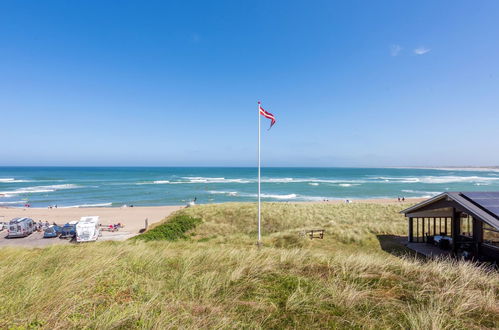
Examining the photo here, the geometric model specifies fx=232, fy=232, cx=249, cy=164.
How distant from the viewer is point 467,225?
1169 centimetres

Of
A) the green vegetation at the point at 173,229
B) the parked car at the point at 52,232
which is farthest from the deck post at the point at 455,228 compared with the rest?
the parked car at the point at 52,232

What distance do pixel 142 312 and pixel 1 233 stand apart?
95.8 ft

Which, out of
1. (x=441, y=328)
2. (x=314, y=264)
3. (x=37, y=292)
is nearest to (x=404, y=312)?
(x=441, y=328)

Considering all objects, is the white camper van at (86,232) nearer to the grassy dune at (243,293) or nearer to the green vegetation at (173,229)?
Result: the green vegetation at (173,229)

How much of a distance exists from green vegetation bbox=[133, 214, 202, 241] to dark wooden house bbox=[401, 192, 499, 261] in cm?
1552

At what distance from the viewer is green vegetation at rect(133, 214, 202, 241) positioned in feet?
55.2

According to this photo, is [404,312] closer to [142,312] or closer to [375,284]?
[375,284]

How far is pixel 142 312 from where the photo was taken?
304 centimetres

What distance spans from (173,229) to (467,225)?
1856 cm

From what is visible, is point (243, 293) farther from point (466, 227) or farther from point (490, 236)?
point (466, 227)

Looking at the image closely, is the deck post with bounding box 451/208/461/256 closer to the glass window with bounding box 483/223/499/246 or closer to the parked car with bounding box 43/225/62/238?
the glass window with bounding box 483/223/499/246

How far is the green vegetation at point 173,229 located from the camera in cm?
1683

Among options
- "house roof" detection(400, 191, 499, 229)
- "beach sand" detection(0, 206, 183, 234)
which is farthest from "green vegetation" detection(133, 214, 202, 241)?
"house roof" detection(400, 191, 499, 229)

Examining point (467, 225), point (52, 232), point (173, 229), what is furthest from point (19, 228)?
point (467, 225)
